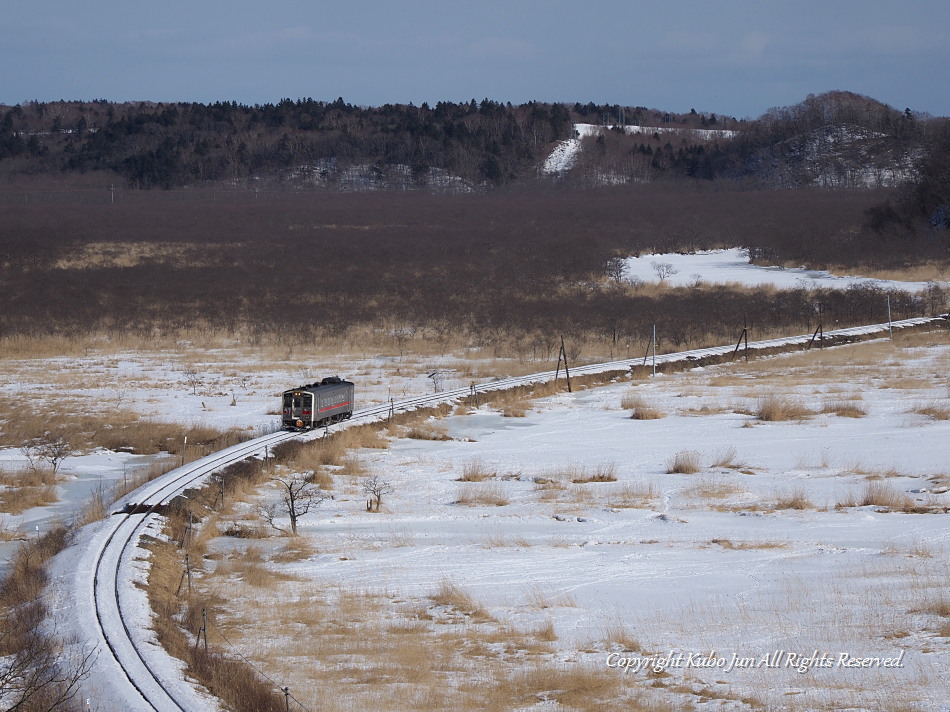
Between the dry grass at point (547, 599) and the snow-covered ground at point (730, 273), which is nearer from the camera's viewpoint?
the dry grass at point (547, 599)

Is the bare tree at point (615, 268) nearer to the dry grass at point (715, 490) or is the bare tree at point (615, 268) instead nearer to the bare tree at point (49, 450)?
the bare tree at point (49, 450)

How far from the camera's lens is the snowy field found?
12.8m

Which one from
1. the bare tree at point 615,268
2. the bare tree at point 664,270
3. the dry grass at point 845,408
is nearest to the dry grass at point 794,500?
the dry grass at point 845,408

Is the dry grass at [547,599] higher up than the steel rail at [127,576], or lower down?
lower down

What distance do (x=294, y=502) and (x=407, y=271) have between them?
61315 millimetres

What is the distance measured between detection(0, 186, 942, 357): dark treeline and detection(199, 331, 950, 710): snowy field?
26.1 metres

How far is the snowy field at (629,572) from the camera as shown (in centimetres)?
1277

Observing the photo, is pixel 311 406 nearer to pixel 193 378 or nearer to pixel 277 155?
pixel 193 378

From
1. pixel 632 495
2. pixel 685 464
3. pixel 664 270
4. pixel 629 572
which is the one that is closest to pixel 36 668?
pixel 629 572

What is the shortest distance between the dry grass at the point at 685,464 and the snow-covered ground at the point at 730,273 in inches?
1916

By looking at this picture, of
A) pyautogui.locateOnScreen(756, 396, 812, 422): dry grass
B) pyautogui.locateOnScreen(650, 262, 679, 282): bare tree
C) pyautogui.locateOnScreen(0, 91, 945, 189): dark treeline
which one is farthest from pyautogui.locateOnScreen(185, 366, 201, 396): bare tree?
pyautogui.locateOnScreen(0, 91, 945, 189): dark treeline

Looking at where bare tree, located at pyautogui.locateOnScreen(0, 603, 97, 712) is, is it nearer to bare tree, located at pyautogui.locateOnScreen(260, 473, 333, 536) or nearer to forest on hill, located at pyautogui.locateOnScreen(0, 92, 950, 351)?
bare tree, located at pyautogui.locateOnScreen(260, 473, 333, 536)

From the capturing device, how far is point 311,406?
31859 millimetres

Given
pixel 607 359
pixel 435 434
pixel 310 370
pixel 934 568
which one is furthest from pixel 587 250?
pixel 934 568
